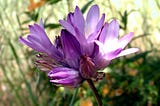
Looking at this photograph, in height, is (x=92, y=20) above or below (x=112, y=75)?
above

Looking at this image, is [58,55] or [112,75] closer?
[58,55]

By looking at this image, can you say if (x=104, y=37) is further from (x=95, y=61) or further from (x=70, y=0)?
(x=70, y=0)

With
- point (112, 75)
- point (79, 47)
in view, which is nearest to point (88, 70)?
point (79, 47)

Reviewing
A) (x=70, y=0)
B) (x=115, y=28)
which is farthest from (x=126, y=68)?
(x=115, y=28)

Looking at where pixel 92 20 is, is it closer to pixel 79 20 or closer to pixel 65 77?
pixel 79 20

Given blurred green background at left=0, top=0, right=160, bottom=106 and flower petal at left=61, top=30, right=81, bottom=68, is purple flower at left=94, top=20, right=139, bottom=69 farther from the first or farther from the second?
blurred green background at left=0, top=0, right=160, bottom=106

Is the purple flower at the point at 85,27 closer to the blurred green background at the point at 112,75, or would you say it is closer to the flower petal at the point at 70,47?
the flower petal at the point at 70,47

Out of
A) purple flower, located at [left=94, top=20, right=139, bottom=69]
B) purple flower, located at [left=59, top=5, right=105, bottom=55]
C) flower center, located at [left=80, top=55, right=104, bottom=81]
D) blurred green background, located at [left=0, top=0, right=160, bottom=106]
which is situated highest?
purple flower, located at [left=59, top=5, right=105, bottom=55]

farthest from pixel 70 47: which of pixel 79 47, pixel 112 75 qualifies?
pixel 112 75

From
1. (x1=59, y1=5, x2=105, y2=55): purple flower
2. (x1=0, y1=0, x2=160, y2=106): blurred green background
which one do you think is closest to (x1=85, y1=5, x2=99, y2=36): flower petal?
(x1=59, y1=5, x2=105, y2=55): purple flower

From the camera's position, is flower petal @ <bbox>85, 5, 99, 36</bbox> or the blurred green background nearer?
flower petal @ <bbox>85, 5, 99, 36</bbox>
